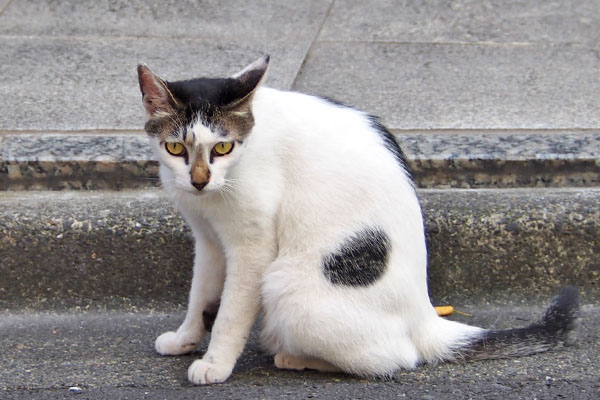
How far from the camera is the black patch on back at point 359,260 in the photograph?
107 inches

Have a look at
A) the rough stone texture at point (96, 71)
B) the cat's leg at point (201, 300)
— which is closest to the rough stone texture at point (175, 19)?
the rough stone texture at point (96, 71)

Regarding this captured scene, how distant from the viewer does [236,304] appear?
8.90ft

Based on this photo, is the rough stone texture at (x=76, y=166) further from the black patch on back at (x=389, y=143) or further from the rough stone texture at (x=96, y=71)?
the black patch on back at (x=389, y=143)

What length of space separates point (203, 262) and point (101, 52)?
98.6 inches

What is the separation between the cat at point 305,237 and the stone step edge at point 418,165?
0.81 m

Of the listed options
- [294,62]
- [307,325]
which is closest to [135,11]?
[294,62]

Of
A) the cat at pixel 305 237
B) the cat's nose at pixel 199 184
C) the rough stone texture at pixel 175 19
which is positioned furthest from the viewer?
the rough stone texture at pixel 175 19

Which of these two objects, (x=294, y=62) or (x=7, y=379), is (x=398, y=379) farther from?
(x=294, y=62)

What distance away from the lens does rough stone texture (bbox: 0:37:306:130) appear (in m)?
4.16

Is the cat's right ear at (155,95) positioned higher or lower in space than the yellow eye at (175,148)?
higher

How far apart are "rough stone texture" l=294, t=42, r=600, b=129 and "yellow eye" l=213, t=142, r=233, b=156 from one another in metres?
1.68

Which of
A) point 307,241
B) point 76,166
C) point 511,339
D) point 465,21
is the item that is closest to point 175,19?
point 465,21

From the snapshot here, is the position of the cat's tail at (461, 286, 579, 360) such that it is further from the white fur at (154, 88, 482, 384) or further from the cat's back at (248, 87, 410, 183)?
the cat's back at (248, 87, 410, 183)

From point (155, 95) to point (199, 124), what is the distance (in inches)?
6.9
